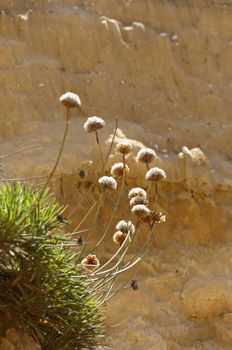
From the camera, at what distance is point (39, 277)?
135 inches

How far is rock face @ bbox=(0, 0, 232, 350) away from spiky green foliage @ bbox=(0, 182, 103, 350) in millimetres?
1483

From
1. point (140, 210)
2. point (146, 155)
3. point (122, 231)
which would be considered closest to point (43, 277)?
point (140, 210)

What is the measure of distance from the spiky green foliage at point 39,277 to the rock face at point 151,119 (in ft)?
4.87

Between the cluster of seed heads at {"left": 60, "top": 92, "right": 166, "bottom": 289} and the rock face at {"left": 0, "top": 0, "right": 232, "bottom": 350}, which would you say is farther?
the rock face at {"left": 0, "top": 0, "right": 232, "bottom": 350}

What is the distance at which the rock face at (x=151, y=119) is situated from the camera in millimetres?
5359

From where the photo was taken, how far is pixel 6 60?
5.73 m

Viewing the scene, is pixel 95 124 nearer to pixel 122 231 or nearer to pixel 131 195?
pixel 131 195

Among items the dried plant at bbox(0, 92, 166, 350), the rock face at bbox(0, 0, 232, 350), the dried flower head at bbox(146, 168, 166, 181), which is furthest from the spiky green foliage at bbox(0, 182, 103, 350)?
the rock face at bbox(0, 0, 232, 350)

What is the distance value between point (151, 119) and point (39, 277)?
281 centimetres

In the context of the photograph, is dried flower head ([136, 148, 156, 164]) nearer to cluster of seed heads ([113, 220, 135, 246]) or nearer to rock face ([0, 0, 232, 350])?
cluster of seed heads ([113, 220, 135, 246])

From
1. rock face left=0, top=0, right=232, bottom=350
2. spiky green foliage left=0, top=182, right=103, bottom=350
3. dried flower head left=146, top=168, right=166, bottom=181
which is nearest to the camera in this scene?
spiky green foliage left=0, top=182, right=103, bottom=350

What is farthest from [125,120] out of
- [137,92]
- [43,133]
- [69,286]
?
[69,286]

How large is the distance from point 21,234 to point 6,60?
101 inches

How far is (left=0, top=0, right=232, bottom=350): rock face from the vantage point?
5.36 m
